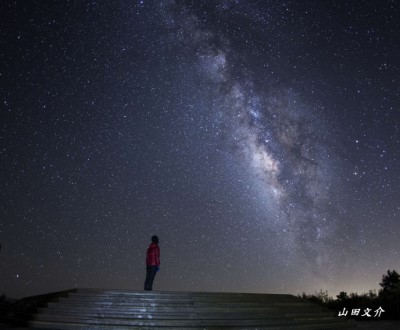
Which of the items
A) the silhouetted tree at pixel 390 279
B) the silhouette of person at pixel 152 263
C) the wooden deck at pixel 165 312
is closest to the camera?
the wooden deck at pixel 165 312

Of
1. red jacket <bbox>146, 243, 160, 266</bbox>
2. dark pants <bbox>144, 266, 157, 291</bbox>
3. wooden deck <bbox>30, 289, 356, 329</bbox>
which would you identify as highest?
red jacket <bbox>146, 243, 160, 266</bbox>

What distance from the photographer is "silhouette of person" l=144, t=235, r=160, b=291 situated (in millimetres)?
11320

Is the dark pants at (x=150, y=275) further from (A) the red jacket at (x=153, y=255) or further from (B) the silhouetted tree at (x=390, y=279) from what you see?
(B) the silhouetted tree at (x=390, y=279)

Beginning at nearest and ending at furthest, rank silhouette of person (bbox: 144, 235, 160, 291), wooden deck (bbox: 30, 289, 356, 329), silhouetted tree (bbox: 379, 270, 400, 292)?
1. wooden deck (bbox: 30, 289, 356, 329)
2. silhouette of person (bbox: 144, 235, 160, 291)
3. silhouetted tree (bbox: 379, 270, 400, 292)

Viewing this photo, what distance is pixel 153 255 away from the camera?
11.4m

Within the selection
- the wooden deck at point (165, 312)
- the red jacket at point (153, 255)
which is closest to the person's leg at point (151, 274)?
the red jacket at point (153, 255)

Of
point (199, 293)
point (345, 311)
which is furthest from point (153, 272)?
point (345, 311)

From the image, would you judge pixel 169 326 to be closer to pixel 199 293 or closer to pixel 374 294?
pixel 199 293

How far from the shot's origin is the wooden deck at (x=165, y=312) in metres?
8.14

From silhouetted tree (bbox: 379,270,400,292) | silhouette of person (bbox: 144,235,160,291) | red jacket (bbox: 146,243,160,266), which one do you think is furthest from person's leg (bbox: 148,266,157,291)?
silhouetted tree (bbox: 379,270,400,292)

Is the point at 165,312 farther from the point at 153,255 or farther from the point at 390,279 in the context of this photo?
the point at 390,279

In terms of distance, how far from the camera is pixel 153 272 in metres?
11.3

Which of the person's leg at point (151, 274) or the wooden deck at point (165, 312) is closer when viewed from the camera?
the wooden deck at point (165, 312)

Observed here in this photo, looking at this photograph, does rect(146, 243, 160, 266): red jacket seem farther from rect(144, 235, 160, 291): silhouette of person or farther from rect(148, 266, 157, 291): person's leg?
rect(148, 266, 157, 291): person's leg
